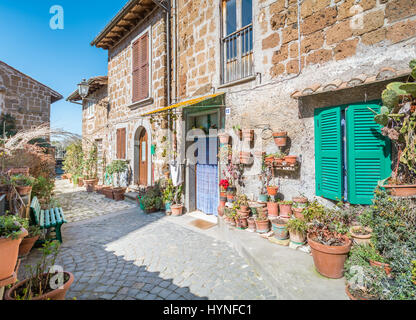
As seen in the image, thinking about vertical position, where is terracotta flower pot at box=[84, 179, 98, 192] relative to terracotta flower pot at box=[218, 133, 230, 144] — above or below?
below

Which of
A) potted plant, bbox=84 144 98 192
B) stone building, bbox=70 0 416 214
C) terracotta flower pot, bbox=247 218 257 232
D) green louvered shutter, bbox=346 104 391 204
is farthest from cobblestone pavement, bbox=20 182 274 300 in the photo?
potted plant, bbox=84 144 98 192

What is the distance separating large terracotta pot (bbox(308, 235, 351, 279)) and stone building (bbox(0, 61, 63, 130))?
12577 millimetres

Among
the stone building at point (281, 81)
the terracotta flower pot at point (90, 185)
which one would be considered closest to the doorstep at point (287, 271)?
the stone building at point (281, 81)

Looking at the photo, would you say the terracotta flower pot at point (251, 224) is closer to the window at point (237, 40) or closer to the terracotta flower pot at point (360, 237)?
the terracotta flower pot at point (360, 237)

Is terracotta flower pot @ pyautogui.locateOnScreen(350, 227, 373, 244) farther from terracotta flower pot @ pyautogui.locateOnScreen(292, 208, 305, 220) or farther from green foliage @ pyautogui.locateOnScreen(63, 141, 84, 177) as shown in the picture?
green foliage @ pyautogui.locateOnScreen(63, 141, 84, 177)

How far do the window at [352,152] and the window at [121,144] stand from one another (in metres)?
7.58

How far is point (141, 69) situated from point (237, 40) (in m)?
4.14

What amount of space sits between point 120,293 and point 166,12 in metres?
7.36

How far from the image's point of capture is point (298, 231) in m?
3.68

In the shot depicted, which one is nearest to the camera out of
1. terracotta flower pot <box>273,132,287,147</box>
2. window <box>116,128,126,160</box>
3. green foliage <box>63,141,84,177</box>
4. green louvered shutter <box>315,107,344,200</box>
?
green louvered shutter <box>315,107,344,200</box>

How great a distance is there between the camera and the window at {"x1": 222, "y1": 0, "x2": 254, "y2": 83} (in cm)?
505

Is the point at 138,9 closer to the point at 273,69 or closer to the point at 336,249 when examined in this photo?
the point at 273,69

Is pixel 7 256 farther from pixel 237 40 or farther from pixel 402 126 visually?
pixel 237 40
